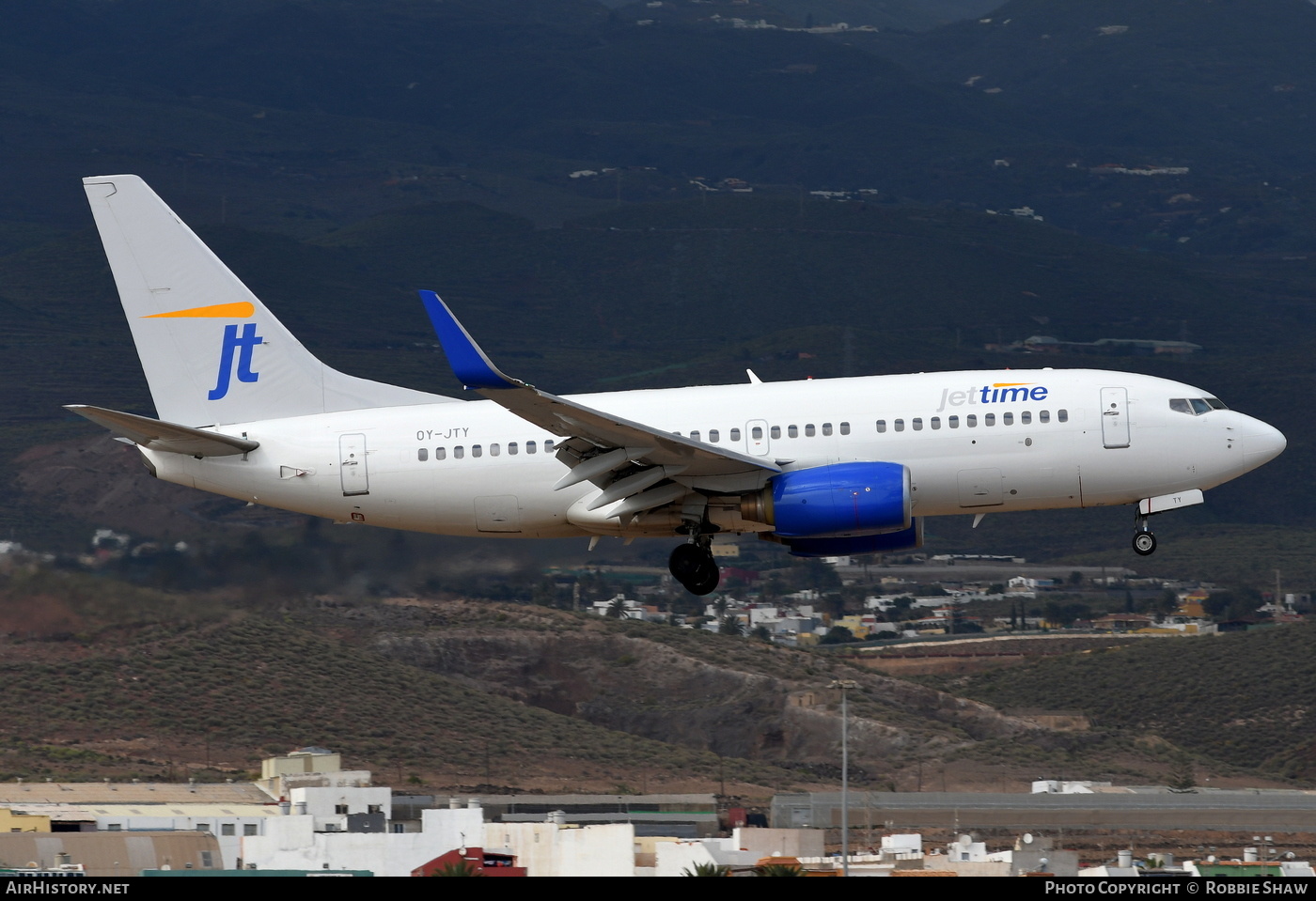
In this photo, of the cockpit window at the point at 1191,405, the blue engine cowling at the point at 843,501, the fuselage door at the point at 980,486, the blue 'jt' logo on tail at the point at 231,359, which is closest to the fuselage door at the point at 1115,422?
the cockpit window at the point at 1191,405

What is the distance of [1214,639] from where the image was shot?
107375 millimetres

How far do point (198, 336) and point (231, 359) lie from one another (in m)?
0.98

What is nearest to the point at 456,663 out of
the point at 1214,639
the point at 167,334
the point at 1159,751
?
the point at 1159,751

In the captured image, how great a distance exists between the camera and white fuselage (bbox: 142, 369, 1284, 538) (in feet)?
124

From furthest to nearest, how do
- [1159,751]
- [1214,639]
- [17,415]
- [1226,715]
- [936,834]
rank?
1. [17,415]
2. [1214,639]
3. [1226,715]
4. [1159,751]
5. [936,834]

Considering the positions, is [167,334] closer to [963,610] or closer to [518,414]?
[518,414]

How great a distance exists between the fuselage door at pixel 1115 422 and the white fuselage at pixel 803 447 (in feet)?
0.09

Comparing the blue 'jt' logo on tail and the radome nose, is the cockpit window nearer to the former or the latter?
the radome nose

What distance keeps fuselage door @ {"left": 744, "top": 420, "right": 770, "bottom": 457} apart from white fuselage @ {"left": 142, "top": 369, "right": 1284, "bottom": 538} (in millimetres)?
37

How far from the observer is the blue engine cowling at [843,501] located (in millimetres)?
36500

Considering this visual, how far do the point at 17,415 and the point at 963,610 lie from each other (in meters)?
97.8

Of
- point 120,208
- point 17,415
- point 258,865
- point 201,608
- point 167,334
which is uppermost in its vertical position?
point 17,415

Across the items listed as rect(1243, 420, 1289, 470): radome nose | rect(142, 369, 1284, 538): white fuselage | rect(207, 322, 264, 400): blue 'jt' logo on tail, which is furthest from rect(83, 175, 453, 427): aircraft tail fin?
rect(1243, 420, 1289, 470): radome nose

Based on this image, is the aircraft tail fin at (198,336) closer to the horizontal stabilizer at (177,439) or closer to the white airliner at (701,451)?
the white airliner at (701,451)
